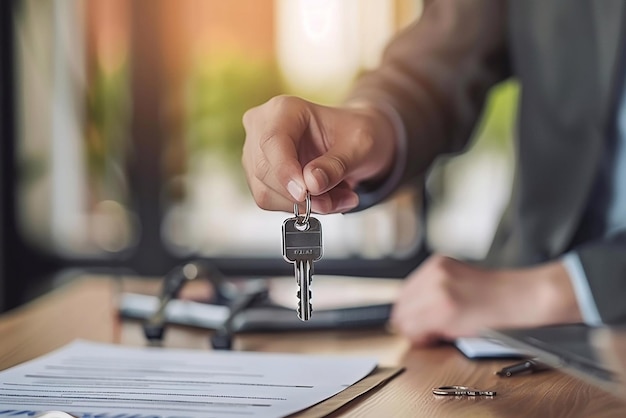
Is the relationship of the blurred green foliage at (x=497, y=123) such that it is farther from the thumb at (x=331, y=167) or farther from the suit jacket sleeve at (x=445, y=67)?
the thumb at (x=331, y=167)

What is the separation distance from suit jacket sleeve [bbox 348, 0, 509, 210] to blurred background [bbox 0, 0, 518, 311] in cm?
164

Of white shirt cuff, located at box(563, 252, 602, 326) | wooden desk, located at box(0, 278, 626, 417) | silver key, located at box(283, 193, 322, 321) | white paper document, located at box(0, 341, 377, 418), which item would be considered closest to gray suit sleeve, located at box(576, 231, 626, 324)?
white shirt cuff, located at box(563, 252, 602, 326)

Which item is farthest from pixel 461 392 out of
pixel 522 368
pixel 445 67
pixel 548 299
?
pixel 445 67

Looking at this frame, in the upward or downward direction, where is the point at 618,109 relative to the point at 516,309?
upward

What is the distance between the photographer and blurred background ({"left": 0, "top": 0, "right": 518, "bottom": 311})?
113 inches

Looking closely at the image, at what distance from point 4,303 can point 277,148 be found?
264 cm

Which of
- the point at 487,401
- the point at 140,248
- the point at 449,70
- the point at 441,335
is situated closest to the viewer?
the point at 487,401

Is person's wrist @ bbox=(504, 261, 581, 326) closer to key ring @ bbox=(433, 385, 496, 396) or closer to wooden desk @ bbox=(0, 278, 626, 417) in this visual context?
wooden desk @ bbox=(0, 278, 626, 417)

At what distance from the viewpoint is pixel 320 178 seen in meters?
0.60

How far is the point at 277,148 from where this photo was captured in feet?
2.03

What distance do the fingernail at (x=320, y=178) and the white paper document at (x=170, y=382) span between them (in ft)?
0.45

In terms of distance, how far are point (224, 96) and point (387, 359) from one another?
2.25m

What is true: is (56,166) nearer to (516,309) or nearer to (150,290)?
(150,290)

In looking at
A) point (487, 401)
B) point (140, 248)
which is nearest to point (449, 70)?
point (487, 401)
